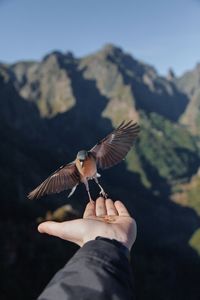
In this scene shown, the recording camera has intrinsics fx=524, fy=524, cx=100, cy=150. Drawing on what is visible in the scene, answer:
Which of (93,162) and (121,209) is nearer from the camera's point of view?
(121,209)

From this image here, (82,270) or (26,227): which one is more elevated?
(82,270)

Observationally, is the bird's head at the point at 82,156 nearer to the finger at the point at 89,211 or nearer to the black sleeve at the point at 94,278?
the finger at the point at 89,211

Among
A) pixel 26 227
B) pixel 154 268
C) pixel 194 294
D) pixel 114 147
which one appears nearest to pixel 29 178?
pixel 154 268

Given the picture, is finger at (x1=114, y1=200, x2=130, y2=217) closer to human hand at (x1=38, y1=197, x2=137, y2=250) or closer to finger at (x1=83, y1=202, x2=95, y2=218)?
human hand at (x1=38, y1=197, x2=137, y2=250)

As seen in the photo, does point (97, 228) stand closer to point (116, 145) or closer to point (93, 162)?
point (93, 162)

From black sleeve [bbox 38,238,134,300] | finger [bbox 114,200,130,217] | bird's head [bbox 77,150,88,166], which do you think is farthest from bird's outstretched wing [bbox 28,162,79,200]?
black sleeve [bbox 38,238,134,300]

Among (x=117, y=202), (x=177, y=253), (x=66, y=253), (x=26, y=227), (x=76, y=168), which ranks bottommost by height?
(x=177, y=253)

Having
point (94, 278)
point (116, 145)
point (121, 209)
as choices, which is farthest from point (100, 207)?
point (94, 278)

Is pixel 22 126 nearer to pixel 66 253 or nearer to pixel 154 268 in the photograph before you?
pixel 154 268
